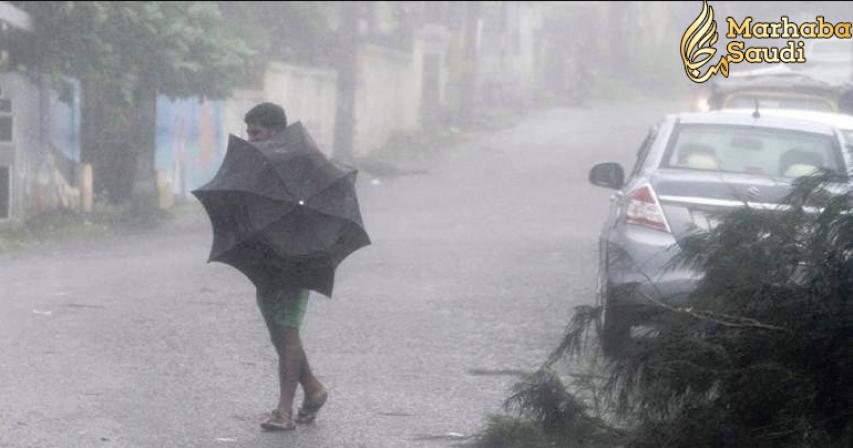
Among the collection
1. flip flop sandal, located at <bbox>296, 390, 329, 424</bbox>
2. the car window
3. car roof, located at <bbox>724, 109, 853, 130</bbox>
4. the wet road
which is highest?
car roof, located at <bbox>724, 109, 853, 130</bbox>

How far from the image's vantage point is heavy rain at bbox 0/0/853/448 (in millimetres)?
6023

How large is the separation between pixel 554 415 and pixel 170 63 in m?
13.7

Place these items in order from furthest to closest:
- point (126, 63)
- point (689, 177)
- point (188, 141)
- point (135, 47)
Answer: point (188, 141) → point (126, 63) → point (135, 47) → point (689, 177)

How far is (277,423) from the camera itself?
7.61 meters

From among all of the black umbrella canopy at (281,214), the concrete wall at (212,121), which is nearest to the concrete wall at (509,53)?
the concrete wall at (212,121)

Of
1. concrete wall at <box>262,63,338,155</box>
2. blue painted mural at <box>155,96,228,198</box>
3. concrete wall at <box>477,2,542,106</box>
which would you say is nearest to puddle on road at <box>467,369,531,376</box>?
blue painted mural at <box>155,96,228,198</box>

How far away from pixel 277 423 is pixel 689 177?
3656 millimetres

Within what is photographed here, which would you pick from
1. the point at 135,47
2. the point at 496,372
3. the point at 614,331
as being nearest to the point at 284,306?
the point at 614,331

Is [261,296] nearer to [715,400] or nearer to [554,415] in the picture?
[554,415]

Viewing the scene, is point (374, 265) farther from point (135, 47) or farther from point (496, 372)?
point (496, 372)

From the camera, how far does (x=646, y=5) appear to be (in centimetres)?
5872

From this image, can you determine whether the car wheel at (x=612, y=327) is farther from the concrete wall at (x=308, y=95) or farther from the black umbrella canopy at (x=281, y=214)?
the concrete wall at (x=308, y=95)

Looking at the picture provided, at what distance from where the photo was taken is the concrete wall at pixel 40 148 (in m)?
18.6

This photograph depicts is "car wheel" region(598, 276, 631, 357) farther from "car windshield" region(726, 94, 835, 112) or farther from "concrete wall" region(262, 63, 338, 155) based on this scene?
"concrete wall" region(262, 63, 338, 155)
